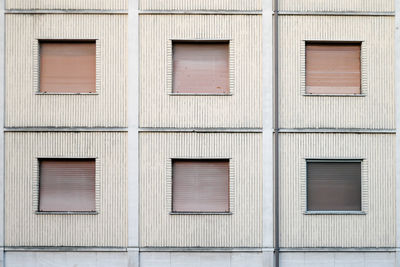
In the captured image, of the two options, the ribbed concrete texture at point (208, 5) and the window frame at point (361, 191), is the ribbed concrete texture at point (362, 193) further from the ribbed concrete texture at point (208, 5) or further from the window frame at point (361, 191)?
the ribbed concrete texture at point (208, 5)

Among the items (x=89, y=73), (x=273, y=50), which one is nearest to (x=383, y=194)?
(x=273, y=50)

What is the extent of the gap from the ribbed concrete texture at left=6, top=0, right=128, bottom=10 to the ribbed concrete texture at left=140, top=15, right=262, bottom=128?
80 centimetres

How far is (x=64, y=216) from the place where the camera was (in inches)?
470

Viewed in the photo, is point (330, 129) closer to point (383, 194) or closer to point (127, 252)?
point (383, 194)

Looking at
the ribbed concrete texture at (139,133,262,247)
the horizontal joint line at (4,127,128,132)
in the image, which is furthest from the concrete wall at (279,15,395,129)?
the horizontal joint line at (4,127,128,132)

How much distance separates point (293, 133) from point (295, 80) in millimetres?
1382

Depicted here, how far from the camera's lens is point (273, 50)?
1205 cm

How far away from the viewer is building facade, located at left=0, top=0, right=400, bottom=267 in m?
11.9

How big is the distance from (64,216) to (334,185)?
23.2 feet

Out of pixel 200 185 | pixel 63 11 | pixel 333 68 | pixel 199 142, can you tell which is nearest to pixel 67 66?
pixel 63 11

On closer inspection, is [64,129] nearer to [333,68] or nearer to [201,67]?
[201,67]

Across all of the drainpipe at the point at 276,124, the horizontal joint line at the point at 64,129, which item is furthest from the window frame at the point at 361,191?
the horizontal joint line at the point at 64,129

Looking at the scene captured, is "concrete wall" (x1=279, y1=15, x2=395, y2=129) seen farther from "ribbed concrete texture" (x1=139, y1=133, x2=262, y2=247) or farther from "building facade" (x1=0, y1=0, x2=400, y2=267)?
"ribbed concrete texture" (x1=139, y1=133, x2=262, y2=247)

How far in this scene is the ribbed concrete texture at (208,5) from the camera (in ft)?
39.7
